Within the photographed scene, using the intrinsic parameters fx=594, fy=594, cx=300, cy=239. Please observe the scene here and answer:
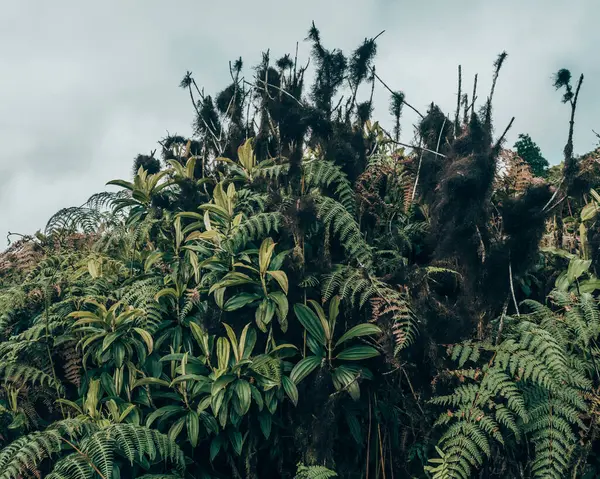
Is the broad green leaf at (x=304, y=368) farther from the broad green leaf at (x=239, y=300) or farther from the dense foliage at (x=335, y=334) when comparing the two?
the broad green leaf at (x=239, y=300)

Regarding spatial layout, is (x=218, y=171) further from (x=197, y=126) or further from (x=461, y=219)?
(x=461, y=219)

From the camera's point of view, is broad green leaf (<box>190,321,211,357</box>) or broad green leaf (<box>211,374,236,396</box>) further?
broad green leaf (<box>190,321,211,357</box>)

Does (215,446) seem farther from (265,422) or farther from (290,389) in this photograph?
(290,389)

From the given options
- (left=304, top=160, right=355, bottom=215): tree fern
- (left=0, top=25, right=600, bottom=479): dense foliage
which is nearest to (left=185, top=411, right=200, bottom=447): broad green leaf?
(left=0, top=25, right=600, bottom=479): dense foliage

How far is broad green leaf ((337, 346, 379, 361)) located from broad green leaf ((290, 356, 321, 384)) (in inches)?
4.2

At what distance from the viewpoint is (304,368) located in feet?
8.46

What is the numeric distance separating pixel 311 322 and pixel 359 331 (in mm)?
217

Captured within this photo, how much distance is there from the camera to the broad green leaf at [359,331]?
2.59 metres

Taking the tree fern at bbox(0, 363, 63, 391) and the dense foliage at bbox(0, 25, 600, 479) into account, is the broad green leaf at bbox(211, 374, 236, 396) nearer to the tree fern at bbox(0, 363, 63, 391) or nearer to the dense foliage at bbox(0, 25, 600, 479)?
the dense foliage at bbox(0, 25, 600, 479)

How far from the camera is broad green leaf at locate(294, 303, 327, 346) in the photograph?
2.64 meters

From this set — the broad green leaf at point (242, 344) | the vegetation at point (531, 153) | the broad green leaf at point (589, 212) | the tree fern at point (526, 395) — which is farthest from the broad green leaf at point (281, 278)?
the vegetation at point (531, 153)

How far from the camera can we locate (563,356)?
7.80 ft

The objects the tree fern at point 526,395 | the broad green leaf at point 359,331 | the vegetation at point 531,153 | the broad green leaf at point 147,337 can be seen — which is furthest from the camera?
the vegetation at point 531,153

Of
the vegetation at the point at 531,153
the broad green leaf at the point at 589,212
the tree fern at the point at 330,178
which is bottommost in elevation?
the broad green leaf at the point at 589,212
